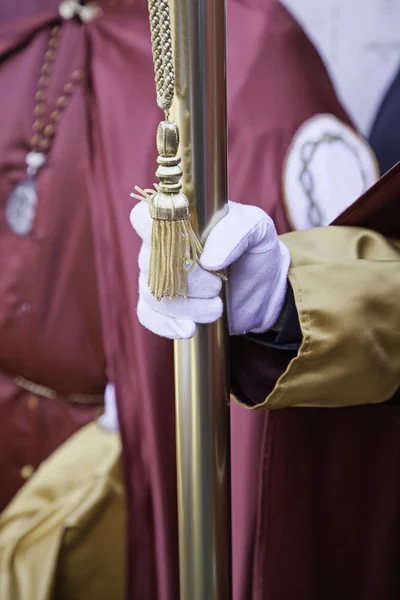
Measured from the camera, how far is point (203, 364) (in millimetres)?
588

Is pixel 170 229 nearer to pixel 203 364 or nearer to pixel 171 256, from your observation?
pixel 171 256

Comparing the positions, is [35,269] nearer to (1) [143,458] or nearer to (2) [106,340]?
(2) [106,340]

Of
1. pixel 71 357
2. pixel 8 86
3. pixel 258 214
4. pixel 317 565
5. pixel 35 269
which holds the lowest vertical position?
pixel 317 565

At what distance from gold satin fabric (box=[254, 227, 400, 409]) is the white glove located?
401 mm

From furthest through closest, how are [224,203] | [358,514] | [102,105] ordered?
1. [102,105]
2. [358,514]
3. [224,203]

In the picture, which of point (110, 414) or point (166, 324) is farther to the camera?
point (110, 414)

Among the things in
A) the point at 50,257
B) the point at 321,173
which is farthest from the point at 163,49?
the point at 50,257

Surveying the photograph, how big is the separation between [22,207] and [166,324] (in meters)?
0.48

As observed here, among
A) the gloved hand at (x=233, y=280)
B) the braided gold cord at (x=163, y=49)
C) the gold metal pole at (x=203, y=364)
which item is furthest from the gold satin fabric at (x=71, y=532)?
the braided gold cord at (x=163, y=49)

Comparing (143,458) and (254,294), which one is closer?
(254,294)

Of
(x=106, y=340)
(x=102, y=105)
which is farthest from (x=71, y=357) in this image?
(x=102, y=105)

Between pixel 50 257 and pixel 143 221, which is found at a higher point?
pixel 143 221

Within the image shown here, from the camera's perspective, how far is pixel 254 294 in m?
0.62

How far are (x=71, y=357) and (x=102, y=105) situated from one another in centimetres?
34
